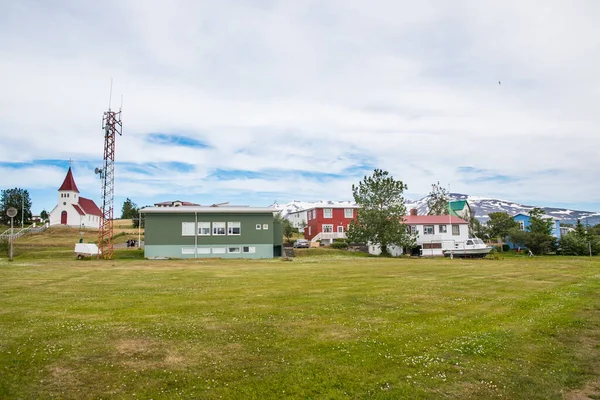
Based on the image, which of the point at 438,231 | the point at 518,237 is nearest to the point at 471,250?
the point at 438,231

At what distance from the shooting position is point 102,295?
A: 57.6 feet

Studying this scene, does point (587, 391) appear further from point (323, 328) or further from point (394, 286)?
point (394, 286)

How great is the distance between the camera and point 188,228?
2126 inches

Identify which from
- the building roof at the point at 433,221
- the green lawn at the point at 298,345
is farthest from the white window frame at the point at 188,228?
the green lawn at the point at 298,345

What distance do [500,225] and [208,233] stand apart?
192 ft

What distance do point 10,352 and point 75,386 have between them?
2.69 m

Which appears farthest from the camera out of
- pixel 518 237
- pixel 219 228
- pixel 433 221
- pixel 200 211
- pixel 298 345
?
pixel 433 221

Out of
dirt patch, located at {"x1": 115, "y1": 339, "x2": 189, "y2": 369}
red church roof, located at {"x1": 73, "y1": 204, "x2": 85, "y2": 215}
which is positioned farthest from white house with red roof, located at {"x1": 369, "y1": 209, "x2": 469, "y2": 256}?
red church roof, located at {"x1": 73, "y1": 204, "x2": 85, "y2": 215}

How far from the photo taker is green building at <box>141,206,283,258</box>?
53.2 meters

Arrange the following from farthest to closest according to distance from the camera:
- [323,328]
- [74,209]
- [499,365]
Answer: [74,209] < [323,328] < [499,365]

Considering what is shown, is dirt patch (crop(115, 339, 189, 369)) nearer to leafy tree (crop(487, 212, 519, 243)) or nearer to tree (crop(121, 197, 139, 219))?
leafy tree (crop(487, 212, 519, 243))

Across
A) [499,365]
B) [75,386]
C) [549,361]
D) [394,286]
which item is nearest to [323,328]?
[499,365]

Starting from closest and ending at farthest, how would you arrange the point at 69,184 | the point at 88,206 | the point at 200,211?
the point at 200,211, the point at 69,184, the point at 88,206

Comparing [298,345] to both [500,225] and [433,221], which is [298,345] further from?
[500,225]
